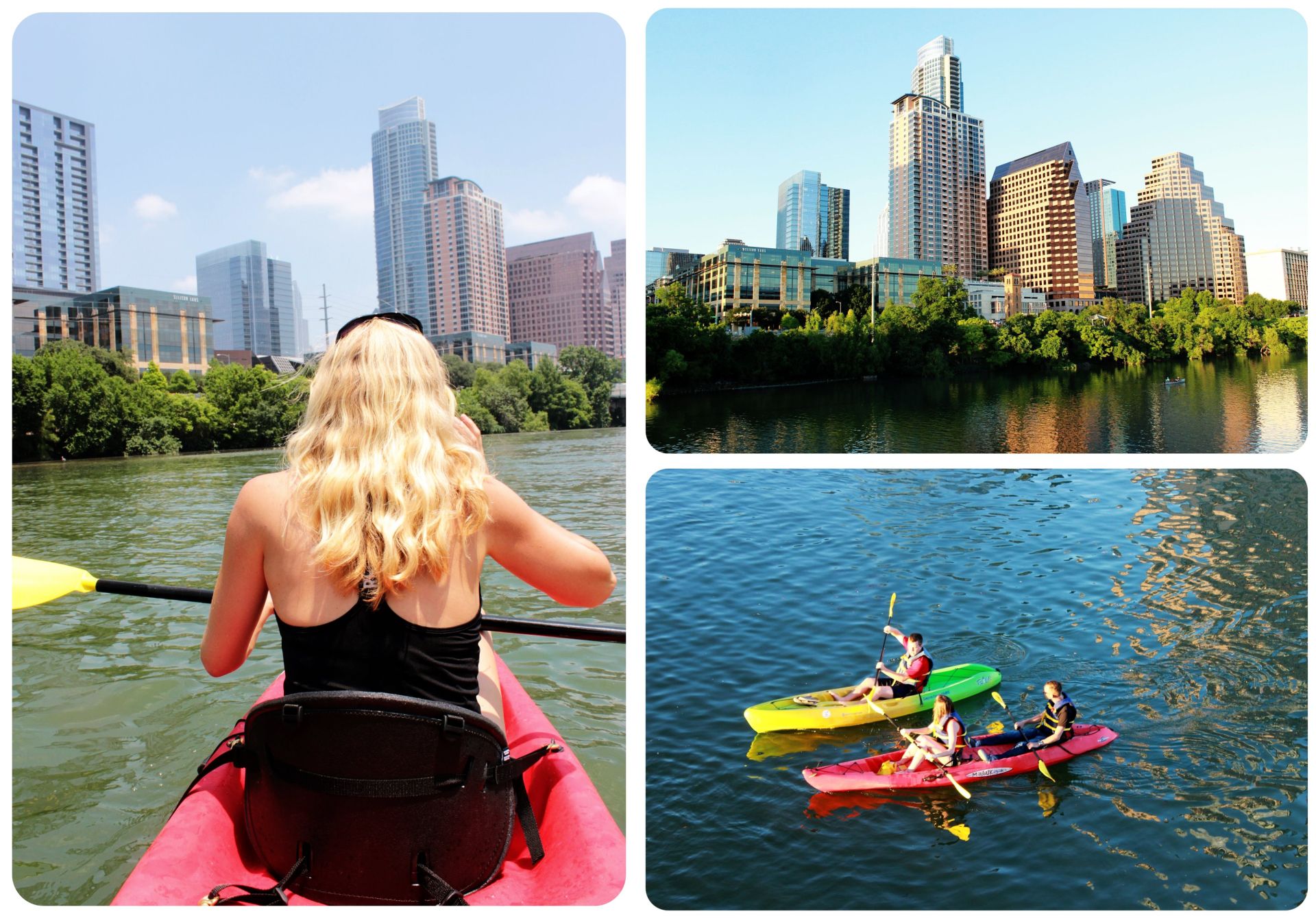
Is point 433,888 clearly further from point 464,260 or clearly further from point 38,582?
point 464,260

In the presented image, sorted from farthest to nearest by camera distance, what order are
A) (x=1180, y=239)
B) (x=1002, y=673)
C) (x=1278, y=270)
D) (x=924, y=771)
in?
(x=1180, y=239), (x=1278, y=270), (x=1002, y=673), (x=924, y=771)

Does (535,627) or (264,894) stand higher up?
(535,627)

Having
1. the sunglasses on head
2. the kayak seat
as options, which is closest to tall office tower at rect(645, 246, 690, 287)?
the sunglasses on head

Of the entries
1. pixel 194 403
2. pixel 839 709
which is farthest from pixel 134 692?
pixel 194 403

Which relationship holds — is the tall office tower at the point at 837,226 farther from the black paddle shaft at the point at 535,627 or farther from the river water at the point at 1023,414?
the black paddle shaft at the point at 535,627

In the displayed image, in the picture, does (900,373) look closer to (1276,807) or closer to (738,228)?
(738,228)

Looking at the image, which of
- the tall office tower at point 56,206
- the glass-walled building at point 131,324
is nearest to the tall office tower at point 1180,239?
the tall office tower at point 56,206

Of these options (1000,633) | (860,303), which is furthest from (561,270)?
(1000,633)
